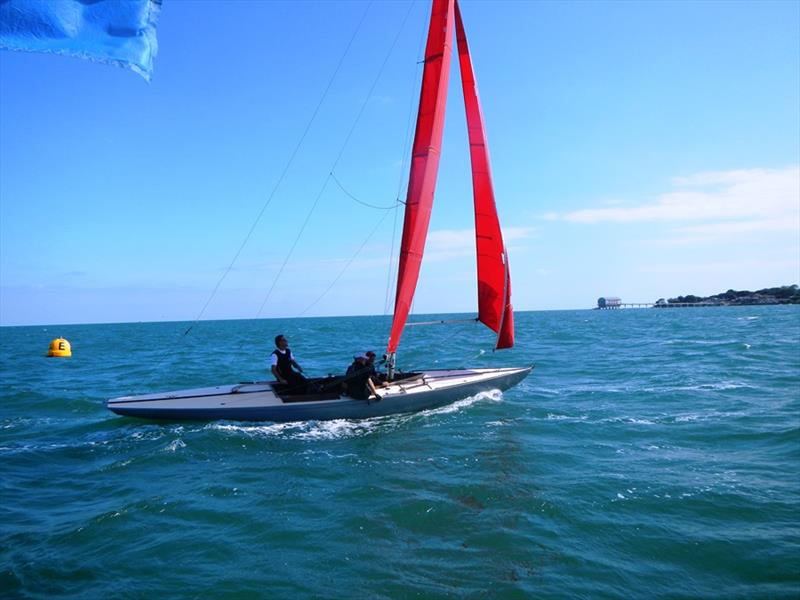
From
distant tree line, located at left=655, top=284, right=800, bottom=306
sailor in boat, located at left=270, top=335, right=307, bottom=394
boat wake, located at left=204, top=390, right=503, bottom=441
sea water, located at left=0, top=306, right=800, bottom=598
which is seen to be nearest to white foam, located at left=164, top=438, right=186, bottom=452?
sea water, located at left=0, top=306, right=800, bottom=598

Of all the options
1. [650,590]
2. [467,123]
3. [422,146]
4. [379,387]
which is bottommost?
[650,590]

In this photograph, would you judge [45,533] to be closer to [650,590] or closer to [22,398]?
[650,590]

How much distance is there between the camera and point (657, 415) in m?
13.7

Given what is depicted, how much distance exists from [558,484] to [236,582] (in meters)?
5.16

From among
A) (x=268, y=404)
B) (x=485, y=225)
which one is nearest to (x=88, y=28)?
(x=268, y=404)

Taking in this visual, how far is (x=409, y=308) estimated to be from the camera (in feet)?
47.2

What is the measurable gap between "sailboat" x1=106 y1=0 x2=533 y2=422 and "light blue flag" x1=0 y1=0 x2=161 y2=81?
10.2 metres

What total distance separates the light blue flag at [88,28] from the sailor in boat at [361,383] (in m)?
10.2

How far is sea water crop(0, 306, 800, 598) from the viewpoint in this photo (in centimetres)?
578

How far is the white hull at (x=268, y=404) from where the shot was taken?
41.0 feet

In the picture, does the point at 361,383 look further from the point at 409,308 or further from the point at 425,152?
the point at 425,152

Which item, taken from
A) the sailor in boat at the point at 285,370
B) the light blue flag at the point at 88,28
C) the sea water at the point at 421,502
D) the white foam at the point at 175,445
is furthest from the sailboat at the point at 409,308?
the light blue flag at the point at 88,28

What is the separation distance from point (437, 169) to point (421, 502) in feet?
28.8

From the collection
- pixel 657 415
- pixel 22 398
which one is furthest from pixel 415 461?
pixel 22 398
